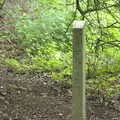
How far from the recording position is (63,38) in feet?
26.5

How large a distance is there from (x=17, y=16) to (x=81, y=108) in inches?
306

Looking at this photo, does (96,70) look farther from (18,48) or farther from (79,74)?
(18,48)

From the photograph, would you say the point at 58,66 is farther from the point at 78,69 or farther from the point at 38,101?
the point at 78,69

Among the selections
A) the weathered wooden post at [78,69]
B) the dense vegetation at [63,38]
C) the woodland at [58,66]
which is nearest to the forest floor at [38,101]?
the woodland at [58,66]

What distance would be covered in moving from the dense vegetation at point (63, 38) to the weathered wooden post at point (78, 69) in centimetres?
186

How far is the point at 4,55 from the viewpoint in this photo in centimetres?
795

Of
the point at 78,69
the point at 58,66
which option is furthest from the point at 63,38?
the point at 78,69

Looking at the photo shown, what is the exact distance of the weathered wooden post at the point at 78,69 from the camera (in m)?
3.00

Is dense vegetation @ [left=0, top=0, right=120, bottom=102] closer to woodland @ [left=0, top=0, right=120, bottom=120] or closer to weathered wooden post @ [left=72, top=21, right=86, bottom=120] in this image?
woodland @ [left=0, top=0, right=120, bottom=120]

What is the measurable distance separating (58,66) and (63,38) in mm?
1474

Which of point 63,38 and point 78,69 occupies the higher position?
point 63,38

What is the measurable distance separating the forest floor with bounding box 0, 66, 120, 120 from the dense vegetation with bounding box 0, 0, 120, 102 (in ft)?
1.18

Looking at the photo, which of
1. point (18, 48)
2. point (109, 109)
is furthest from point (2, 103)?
point (18, 48)

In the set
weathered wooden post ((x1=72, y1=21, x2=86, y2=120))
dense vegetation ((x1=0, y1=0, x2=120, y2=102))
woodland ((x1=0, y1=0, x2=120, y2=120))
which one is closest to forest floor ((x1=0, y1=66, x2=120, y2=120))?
woodland ((x1=0, y1=0, x2=120, y2=120))
